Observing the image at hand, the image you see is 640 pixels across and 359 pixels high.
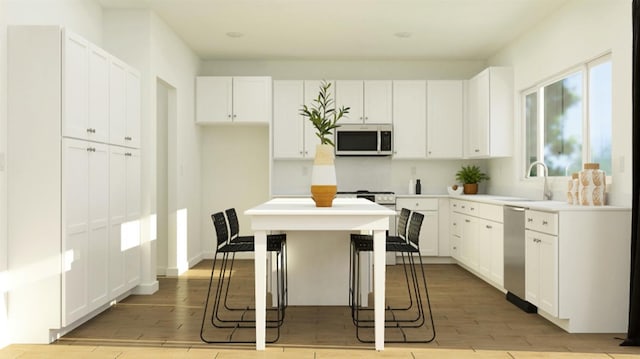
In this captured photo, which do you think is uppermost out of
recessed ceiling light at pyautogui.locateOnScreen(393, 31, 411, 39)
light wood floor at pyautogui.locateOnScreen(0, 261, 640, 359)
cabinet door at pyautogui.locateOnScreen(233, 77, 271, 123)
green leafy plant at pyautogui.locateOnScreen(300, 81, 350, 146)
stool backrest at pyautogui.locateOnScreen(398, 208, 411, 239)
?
recessed ceiling light at pyautogui.locateOnScreen(393, 31, 411, 39)

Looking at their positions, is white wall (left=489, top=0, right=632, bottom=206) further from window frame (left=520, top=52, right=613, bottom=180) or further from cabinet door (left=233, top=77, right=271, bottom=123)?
cabinet door (left=233, top=77, right=271, bottom=123)

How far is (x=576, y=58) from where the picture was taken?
4918 mm

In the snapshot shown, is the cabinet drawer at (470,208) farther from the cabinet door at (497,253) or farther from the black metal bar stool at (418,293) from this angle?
the black metal bar stool at (418,293)

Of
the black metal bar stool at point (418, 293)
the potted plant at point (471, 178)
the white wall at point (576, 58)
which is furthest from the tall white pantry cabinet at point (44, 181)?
the potted plant at point (471, 178)

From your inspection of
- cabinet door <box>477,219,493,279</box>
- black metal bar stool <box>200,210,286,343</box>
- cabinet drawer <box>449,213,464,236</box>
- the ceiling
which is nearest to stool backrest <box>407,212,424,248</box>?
black metal bar stool <box>200,210,286,343</box>

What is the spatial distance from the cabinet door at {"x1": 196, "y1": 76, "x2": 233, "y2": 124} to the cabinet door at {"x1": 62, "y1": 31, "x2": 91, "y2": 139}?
125 inches

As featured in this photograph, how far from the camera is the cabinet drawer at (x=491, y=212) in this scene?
17.3 feet

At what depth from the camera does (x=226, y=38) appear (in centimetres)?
653

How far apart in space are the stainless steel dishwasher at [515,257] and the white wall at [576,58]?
2.16ft

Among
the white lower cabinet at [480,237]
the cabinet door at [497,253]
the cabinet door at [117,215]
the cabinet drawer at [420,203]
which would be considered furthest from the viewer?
the cabinet drawer at [420,203]

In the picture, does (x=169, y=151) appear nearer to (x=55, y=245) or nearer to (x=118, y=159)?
(x=118, y=159)

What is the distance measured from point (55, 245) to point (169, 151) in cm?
279

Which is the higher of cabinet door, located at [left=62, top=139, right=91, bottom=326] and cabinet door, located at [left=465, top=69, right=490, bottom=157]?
cabinet door, located at [left=465, top=69, right=490, bottom=157]

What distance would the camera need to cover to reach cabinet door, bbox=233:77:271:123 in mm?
7234
